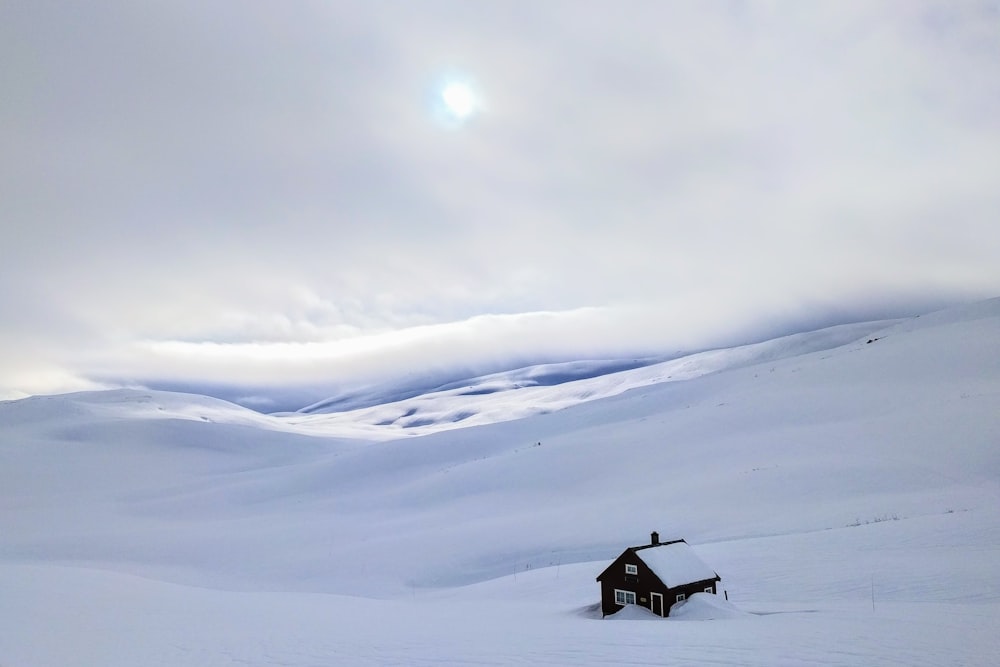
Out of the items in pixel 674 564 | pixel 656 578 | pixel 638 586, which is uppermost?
pixel 674 564

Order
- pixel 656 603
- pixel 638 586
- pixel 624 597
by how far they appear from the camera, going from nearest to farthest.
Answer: pixel 656 603 < pixel 638 586 < pixel 624 597

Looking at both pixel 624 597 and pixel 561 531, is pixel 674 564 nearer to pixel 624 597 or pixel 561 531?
pixel 624 597

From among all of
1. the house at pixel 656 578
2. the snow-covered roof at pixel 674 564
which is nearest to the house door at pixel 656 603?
the house at pixel 656 578

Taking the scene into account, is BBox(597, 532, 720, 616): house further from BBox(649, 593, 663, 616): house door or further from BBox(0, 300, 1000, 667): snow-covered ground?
BBox(0, 300, 1000, 667): snow-covered ground

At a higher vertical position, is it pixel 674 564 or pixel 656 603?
pixel 674 564

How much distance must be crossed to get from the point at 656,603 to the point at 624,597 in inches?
35.9

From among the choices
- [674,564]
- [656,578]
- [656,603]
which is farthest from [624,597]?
[674,564]

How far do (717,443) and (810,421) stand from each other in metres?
5.62

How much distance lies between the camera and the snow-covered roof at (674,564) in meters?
13.9

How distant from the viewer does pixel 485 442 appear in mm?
51281

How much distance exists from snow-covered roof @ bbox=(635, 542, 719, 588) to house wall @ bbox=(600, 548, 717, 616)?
0.35ft

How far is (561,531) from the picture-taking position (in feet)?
85.1

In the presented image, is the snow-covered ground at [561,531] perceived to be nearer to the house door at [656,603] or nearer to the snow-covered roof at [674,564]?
the snow-covered roof at [674,564]

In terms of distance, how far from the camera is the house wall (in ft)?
45.2
